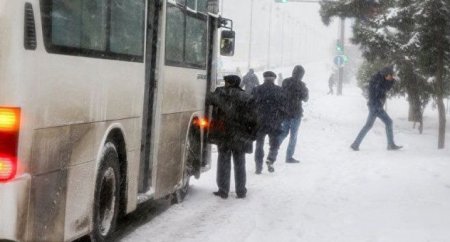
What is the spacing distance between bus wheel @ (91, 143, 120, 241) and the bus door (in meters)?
0.97

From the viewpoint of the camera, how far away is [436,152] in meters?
16.8

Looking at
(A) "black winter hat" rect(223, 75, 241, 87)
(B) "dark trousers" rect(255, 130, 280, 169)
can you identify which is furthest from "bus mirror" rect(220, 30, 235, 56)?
(B) "dark trousers" rect(255, 130, 280, 169)

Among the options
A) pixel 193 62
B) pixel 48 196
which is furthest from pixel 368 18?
pixel 48 196

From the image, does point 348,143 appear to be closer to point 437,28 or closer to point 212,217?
point 437,28

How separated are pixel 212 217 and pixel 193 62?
2.26 metres

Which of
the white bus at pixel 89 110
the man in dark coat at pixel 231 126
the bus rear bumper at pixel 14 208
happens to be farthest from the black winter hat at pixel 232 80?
the bus rear bumper at pixel 14 208

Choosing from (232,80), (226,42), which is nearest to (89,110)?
(232,80)

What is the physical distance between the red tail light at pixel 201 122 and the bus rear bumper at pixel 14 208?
538 cm

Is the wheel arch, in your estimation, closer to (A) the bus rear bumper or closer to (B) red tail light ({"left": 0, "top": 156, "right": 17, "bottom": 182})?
(A) the bus rear bumper

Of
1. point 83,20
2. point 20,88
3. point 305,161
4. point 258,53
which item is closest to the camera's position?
point 20,88

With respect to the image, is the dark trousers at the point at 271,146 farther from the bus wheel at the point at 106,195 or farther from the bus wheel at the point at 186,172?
the bus wheel at the point at 106,195

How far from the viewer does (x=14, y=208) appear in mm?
4852

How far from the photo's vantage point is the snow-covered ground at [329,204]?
25.8 feet

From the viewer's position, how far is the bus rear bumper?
15.8 feet
